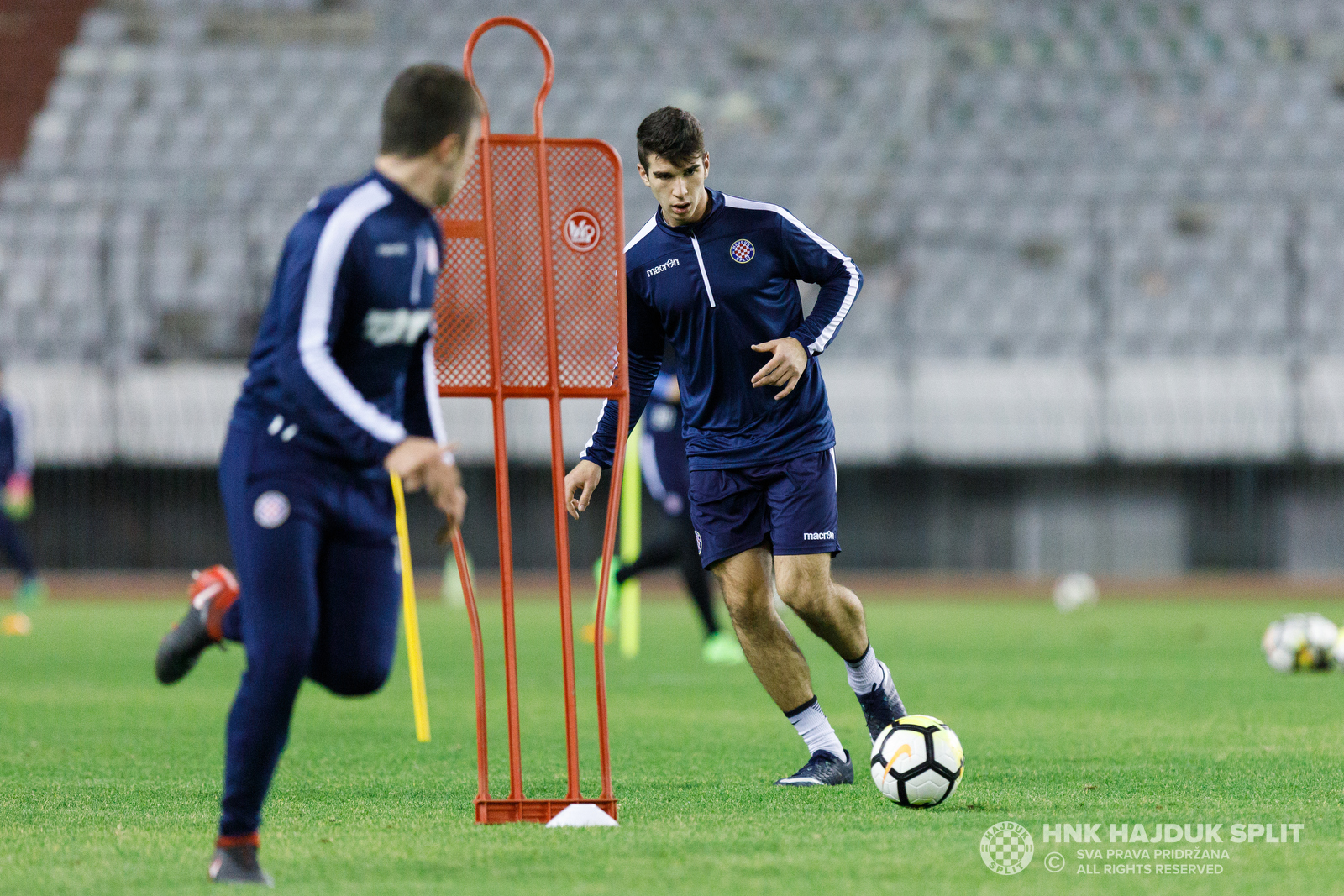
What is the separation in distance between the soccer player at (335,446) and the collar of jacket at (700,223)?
1.78 m

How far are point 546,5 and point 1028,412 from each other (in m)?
10.4

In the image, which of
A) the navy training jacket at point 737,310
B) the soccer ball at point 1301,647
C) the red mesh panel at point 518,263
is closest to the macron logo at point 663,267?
the navy training jacket at point 737,310

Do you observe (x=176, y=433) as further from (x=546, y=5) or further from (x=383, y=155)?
(x=383, y=155)

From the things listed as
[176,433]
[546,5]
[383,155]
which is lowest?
[176,433]

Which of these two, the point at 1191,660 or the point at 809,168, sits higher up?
the point at 809,168

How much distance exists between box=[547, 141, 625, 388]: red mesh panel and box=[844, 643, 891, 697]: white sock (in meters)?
1.52

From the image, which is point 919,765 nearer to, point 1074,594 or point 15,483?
point 1074,594

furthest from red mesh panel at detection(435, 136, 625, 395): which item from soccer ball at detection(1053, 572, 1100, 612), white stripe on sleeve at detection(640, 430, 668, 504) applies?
soccer ball at detection(1053, 572, 1100, 612)

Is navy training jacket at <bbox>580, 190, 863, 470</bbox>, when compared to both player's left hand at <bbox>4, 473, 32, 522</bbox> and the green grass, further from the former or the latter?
player's left hand at <bbox>4, 473, 32, 522</bbox>

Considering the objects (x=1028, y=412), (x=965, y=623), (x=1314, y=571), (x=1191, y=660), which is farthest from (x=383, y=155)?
(x=1314, y=571)

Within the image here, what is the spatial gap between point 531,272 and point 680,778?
1.99 metres

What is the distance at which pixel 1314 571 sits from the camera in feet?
64.2

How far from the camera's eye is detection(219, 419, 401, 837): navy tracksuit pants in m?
3.78

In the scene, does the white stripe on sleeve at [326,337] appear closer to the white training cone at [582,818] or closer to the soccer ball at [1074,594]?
the white training cone at [582,818]
